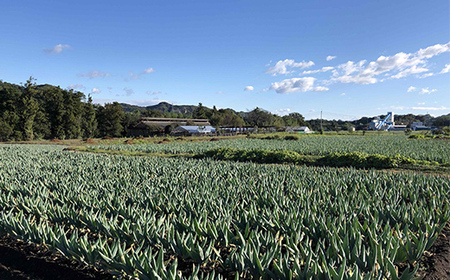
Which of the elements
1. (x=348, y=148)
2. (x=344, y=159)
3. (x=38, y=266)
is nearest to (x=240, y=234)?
(x=38, y=266)

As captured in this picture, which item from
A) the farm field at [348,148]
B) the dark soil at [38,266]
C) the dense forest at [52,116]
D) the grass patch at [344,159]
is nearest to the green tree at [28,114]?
the dense forest at [52,116]

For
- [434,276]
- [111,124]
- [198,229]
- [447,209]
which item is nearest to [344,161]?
[447,209]

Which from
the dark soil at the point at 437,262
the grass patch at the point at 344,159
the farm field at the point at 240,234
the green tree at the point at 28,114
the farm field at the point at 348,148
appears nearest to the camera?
the farm field at the point at 240,234

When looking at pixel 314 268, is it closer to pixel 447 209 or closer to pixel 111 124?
pixel 447 209

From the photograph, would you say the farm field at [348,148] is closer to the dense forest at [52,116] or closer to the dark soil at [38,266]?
the dark soil at [38,266]

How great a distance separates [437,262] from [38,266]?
5755 millimetres

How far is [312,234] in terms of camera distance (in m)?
3.96

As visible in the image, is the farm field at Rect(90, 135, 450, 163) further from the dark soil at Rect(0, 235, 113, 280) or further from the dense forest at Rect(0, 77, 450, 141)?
the dense forest at Rect(0, 77, 450, 141)

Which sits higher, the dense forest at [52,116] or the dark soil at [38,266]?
the dense forest at [52,116]

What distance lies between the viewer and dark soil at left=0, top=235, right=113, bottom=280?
381cm

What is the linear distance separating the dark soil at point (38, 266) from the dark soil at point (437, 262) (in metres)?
4.17

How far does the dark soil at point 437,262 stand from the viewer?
3.54 meters

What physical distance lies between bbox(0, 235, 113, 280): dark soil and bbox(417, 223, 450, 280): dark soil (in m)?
4.17

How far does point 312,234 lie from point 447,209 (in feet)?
Result: 9.61
